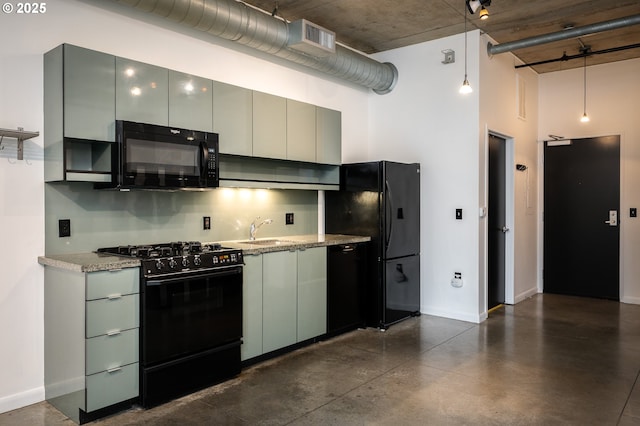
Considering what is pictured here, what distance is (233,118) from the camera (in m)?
3.90

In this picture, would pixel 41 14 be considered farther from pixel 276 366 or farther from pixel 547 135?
pixel 547 135

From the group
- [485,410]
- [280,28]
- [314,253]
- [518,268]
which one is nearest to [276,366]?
[314,253]

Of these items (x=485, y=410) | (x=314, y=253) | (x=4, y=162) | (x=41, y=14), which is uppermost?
(x=41, y=14)

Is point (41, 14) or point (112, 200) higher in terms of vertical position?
point (41, 14)

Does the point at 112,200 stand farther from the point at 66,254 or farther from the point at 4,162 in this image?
the point at 4,162

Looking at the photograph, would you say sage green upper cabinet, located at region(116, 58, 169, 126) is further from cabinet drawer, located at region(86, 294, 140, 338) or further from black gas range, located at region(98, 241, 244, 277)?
cabinet drawer, located at region(86, 294, 140, 338)

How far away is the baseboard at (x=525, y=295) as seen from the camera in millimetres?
6145

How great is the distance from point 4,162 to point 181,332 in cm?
154

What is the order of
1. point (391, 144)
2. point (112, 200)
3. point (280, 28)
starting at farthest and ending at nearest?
point (391, 144)
point (280, 28)
point (112, 200)

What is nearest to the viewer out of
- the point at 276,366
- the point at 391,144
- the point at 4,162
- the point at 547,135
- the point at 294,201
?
the point at 4,162

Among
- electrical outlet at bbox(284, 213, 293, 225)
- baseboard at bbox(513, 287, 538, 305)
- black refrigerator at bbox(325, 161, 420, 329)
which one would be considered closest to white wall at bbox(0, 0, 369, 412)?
electrical outlet at bbox(284, 213, 293, 225)

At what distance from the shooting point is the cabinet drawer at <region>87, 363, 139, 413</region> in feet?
9.14

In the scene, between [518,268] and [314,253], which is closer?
[314,253]

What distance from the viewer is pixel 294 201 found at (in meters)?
5.02
